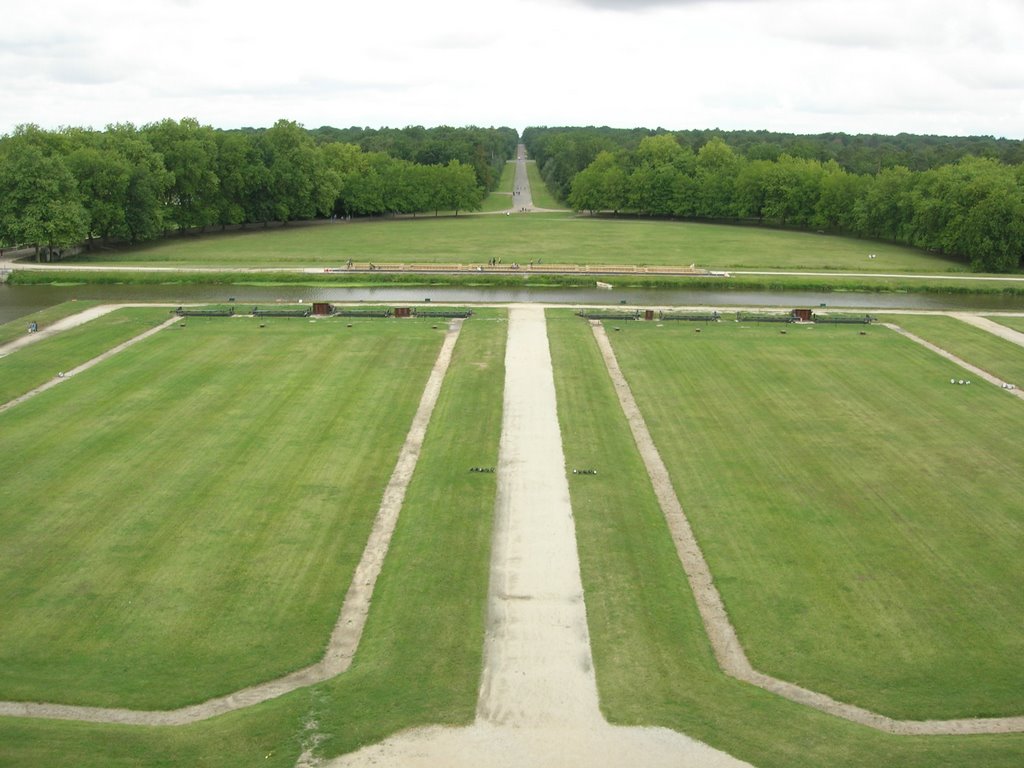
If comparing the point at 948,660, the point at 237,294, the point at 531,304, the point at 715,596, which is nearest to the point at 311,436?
the point at 715,596

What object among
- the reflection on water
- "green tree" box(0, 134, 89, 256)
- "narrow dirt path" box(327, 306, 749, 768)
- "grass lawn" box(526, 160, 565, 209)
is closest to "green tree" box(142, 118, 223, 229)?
"green tree" box(0, 134, 89, 256)

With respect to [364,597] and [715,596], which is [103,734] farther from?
[715,596]

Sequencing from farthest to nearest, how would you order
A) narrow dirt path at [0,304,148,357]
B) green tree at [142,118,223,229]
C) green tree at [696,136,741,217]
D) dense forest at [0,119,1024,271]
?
green tree at [696,136,741,217] → green tree at [142,118,223,229] → dense forest at [0,119,1024,271] → narrow dirt path at [0,304,148,357]

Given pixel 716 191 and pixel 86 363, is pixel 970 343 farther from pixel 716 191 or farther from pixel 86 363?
pixel 716 191

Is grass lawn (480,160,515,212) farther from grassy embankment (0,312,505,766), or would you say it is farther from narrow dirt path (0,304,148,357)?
grassy embankment (0,312,505,766)

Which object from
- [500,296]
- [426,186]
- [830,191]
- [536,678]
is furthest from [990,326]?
[426,186]

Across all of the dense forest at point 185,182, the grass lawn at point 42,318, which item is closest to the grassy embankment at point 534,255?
the dense forest at point 185,182

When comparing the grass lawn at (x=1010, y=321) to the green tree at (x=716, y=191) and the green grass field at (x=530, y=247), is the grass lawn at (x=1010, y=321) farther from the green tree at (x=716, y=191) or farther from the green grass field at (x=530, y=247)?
the green tree at (x=716, y=191)
